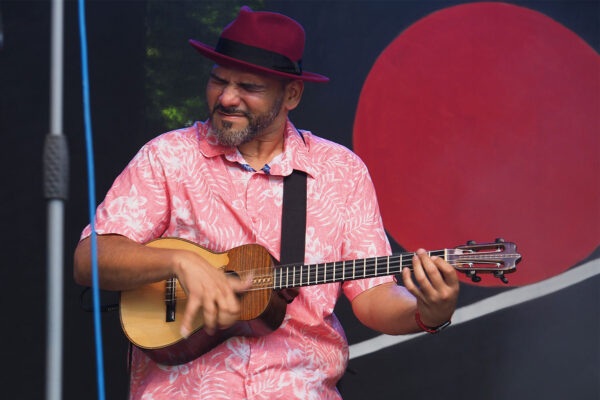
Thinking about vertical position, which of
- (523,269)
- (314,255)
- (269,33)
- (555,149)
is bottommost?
(523,269)

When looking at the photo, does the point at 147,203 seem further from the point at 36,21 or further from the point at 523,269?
the point at 523,269

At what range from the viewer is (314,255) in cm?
231

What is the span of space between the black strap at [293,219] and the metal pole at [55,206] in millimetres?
1080

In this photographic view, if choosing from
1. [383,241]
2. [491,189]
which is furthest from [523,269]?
[383,241]

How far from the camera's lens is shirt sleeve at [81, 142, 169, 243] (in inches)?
85.4

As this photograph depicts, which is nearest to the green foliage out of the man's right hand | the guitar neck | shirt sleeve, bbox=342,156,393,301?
shirt sleeve, bbox=342,156,393,301

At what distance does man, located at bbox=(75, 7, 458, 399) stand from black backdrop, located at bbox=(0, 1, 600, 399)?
879 mm

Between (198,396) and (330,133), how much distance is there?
159cm

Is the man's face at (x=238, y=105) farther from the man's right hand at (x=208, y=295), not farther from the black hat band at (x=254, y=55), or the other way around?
the man's right hand at (x=208, y=295)

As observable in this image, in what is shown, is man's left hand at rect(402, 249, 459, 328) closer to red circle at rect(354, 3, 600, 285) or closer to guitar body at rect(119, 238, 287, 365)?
guitar body at rect(119, 238, 287, 365)

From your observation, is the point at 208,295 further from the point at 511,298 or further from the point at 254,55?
the point at 511,298

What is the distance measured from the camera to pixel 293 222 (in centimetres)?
229

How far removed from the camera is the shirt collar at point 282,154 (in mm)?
2341

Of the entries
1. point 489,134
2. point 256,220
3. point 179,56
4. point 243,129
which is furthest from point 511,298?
point 179,56
